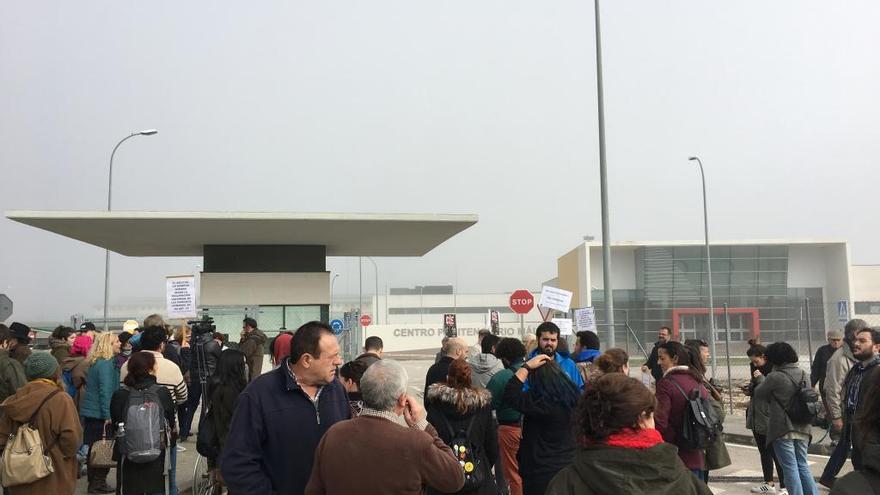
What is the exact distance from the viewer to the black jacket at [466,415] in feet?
16.8

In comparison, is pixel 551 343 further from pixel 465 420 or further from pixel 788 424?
pixel 788 424

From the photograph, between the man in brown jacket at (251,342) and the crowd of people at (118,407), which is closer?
the crowd of people at (118,407)

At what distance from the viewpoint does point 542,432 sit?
5609 mm

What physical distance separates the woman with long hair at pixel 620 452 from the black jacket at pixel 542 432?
2758 mm

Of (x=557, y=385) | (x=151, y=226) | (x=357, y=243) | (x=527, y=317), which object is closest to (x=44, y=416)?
(x=557, y=385)

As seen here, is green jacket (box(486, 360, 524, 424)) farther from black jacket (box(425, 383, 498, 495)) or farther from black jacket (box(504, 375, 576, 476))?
black jacket (box(425, 383, 498, 495))

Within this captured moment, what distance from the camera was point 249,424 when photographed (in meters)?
3.48

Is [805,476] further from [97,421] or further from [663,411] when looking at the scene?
[97,421]

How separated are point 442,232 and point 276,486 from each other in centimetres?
1409

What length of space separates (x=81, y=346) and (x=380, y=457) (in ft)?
33.3

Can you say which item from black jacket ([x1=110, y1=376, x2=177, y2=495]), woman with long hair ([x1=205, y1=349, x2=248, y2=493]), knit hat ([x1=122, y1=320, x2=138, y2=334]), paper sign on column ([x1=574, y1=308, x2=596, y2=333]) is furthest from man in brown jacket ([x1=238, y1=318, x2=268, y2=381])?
paper sign on column ([x1=574, y1=308, x2=596, y2=333])

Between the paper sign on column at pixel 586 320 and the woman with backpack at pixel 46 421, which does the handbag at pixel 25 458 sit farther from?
the paper sign on column at pixel 586 320

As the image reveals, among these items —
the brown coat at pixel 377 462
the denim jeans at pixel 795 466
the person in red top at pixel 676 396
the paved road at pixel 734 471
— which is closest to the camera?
the brown coat at pixel 377 462

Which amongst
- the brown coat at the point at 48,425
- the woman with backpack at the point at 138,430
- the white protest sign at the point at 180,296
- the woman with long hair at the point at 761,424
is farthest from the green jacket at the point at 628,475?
the white protest sign at the point at 180,296
